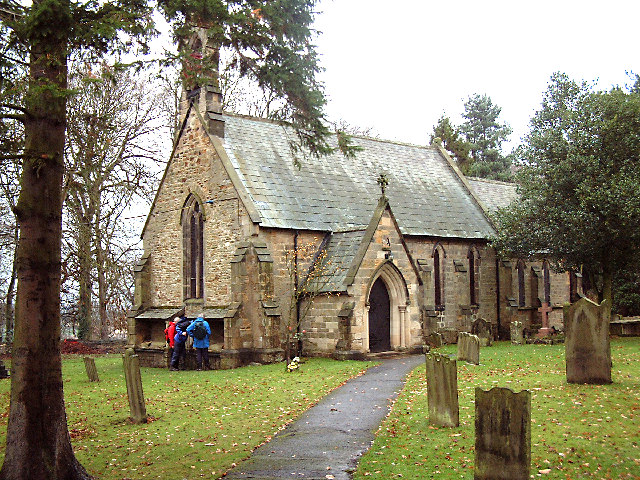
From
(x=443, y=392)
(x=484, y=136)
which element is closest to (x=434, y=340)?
(x=443, y=392)

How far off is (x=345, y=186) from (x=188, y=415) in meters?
17.0

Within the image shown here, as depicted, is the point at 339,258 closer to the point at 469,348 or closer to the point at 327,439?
the point at 469,348

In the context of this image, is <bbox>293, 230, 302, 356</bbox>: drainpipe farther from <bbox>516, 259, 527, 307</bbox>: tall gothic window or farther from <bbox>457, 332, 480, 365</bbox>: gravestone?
<bbox>516, 259, 527, 307</bbox>: tall gothic window

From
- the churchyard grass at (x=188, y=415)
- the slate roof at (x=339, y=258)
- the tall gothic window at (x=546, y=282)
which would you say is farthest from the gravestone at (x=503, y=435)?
the tall gothic window at (x=546, y=282)

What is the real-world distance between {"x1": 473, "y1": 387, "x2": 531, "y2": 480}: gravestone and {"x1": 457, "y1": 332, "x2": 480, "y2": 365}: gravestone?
1157 cm

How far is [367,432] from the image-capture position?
11.8 m

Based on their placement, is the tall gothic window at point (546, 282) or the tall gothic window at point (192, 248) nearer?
the tall gothic window at point (192, 248)

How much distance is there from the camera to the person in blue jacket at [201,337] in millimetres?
23297

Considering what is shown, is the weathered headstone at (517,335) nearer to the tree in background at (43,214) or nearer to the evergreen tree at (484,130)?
the tree in background at (43,214)

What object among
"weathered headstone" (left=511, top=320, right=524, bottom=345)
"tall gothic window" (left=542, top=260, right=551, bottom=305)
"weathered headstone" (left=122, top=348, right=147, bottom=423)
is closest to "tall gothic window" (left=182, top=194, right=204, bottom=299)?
"weathered headstone" (left=511, top=320, right=524, bottom=345)

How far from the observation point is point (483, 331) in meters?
28.0

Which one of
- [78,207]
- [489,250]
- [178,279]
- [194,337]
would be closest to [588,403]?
[194,337]

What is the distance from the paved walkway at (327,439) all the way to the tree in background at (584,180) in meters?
12.7

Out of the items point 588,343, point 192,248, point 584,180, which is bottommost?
point 588,343
